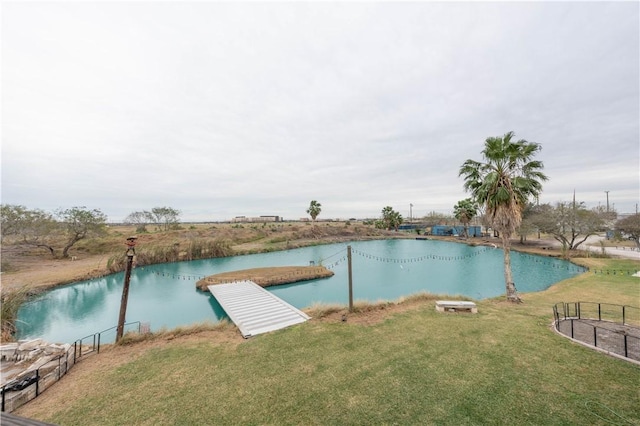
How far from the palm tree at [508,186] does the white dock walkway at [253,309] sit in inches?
416

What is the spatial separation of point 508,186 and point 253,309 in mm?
14753

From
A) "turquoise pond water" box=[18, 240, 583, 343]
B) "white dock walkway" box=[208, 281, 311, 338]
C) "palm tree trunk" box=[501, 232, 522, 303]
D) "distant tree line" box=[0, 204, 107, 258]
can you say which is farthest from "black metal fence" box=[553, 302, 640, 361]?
"distant tree line" box=[0, 204, 107, 258]

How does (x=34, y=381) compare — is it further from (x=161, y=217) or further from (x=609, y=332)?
(x=161, y=217)

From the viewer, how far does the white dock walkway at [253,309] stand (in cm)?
1025

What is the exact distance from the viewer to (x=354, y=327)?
8789mm

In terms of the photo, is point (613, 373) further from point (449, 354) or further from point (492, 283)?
point (492, 283)

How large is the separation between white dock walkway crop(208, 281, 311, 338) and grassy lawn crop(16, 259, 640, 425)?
1960 millimetres

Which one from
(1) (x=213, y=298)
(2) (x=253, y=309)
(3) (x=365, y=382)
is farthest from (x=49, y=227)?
(3) (x=365, y=382)

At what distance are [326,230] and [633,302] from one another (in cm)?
5075

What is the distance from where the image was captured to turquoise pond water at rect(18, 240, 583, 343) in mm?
15055

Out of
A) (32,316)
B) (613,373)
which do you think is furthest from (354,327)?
(32,316)

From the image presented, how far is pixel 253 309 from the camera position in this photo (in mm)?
13141

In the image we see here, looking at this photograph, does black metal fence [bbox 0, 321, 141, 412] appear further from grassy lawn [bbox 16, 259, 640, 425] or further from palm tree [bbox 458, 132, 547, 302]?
palm tree [bbox 458, 132, 547, 302]

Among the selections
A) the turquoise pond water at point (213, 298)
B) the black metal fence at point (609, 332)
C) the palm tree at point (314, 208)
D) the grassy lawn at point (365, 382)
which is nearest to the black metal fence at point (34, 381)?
the grassy lawn at point (365, 382)
